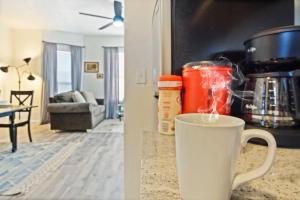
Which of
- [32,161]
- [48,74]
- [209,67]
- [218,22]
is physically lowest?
[32,161]

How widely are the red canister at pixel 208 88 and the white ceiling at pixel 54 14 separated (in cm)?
333

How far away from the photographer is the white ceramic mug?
313mm

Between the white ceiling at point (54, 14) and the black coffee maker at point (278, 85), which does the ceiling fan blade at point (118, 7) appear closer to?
the white ceiling at point (54, 14)

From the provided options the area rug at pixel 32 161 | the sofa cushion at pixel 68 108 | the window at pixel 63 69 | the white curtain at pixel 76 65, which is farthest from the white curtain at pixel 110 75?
the area rug at pixel 32 161

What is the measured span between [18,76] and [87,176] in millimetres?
4436

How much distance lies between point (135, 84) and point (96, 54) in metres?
5.47

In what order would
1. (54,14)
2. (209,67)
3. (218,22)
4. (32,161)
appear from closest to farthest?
(209,67) < (218,22) < (32,161) < (54,14)

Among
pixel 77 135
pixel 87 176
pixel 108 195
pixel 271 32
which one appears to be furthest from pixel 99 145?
pixel 271 32

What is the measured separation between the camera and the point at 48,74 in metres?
5.82

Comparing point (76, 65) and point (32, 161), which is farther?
point (76, 65)

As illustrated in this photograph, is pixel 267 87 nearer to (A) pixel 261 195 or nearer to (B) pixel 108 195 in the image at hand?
(A) pixel 261 195

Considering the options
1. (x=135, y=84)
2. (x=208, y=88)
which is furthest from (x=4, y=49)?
(x=208, y=88)

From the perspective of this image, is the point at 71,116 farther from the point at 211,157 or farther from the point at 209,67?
the point at 211,157

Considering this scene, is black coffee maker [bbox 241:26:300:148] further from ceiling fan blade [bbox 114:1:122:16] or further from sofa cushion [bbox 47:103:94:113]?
sofa cushion [bbox 47:103:94:113]
